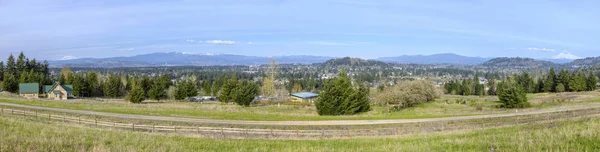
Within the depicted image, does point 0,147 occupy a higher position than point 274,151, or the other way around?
point 0,147

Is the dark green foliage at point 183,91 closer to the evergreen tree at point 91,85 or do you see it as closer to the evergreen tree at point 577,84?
the evergreen tree at point 91,85

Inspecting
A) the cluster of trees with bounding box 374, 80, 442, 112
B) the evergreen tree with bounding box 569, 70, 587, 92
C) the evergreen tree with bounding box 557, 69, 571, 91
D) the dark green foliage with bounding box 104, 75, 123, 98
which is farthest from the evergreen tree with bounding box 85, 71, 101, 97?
the evergreen tree with bounding box 557, 69, 571, 91

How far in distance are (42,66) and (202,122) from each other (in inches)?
3647

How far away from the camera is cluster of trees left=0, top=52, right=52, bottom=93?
263 feet

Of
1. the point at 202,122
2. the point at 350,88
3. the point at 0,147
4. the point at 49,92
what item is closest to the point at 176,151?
the point at 0,147

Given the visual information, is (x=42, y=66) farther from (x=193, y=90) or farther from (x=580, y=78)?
(x=580, y=78)

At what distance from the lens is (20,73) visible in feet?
296

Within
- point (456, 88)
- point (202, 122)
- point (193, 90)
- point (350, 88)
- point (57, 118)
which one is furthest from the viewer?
point (456, 88)

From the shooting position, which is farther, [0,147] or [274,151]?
[274,151]

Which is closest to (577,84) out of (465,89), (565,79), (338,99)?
(565,79)

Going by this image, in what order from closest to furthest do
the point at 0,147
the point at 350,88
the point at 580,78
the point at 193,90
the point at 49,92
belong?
the point at 0,147, the point at 350,88, the point at 49,92, the point at 193,90, the point at 580,78

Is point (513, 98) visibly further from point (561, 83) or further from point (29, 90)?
point (29, 90)

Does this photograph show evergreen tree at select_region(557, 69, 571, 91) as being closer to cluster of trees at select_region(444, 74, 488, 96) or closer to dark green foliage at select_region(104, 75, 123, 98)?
cluster of trees at select_region(444, 74, 488, 96)

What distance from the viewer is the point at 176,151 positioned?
11.9 m
